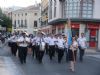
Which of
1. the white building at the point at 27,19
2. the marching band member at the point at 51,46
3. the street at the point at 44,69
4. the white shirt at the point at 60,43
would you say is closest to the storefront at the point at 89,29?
the marching band member at the point at 51,46

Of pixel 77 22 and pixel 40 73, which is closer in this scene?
pixel 40 73

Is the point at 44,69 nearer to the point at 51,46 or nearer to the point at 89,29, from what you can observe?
the point at 51,46

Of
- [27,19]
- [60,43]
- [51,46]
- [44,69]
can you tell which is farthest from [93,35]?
[27,19]

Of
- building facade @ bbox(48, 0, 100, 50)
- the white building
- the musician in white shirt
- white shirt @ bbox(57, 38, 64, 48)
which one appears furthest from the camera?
the white building

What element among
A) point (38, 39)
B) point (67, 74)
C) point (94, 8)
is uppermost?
point (94, 8)

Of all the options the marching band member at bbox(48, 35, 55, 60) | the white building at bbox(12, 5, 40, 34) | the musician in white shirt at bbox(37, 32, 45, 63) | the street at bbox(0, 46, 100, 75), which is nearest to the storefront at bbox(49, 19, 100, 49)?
the marching band member at bbox(48, 35, 55, 60)

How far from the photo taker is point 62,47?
2034 cm

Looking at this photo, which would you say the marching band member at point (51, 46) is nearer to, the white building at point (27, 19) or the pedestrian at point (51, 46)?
the pedestrian at point (51, 46)

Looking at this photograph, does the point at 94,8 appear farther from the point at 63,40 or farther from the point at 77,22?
the point at 63,40

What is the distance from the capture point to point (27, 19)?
110 m

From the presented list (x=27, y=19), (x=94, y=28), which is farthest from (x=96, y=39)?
(x=27, y=19)

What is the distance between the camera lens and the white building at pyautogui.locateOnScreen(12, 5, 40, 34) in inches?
4220

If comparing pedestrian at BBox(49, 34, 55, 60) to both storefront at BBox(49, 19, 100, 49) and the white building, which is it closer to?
storefront at BBox(49, 19, 100, 49)

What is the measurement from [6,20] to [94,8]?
4533 cm
